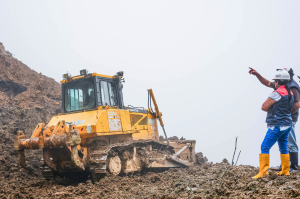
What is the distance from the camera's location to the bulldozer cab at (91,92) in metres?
8.30

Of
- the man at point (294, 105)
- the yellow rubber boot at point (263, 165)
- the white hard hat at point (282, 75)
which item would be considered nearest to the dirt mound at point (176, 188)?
the yellow rubber boot at point (263, 165)

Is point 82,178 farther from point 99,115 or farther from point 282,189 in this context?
point 282,189

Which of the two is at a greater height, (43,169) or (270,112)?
(270,112)

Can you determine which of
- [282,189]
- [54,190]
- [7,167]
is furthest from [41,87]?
[282,189]

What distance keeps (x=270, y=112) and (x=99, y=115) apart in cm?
411

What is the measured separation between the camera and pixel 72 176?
8211mm

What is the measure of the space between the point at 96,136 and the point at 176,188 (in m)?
2.86

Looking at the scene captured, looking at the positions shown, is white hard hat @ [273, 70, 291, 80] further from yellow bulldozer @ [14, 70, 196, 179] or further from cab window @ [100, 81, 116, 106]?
cab window @ [100, 81, 116, 106]

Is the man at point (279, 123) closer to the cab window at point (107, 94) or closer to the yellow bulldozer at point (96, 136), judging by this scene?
the yellow bulldozer at point (96, 136)

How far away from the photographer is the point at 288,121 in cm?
528

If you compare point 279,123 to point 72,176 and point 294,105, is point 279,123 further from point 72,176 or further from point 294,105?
point 72,176

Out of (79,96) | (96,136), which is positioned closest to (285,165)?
(96,136)

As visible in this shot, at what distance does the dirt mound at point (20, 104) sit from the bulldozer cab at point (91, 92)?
239cm

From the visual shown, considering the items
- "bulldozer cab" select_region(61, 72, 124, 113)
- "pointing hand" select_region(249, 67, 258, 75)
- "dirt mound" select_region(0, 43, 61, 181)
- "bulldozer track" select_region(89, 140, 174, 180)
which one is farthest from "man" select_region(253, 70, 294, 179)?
"dirt mound" select_region(0, 43, 61, 181)
